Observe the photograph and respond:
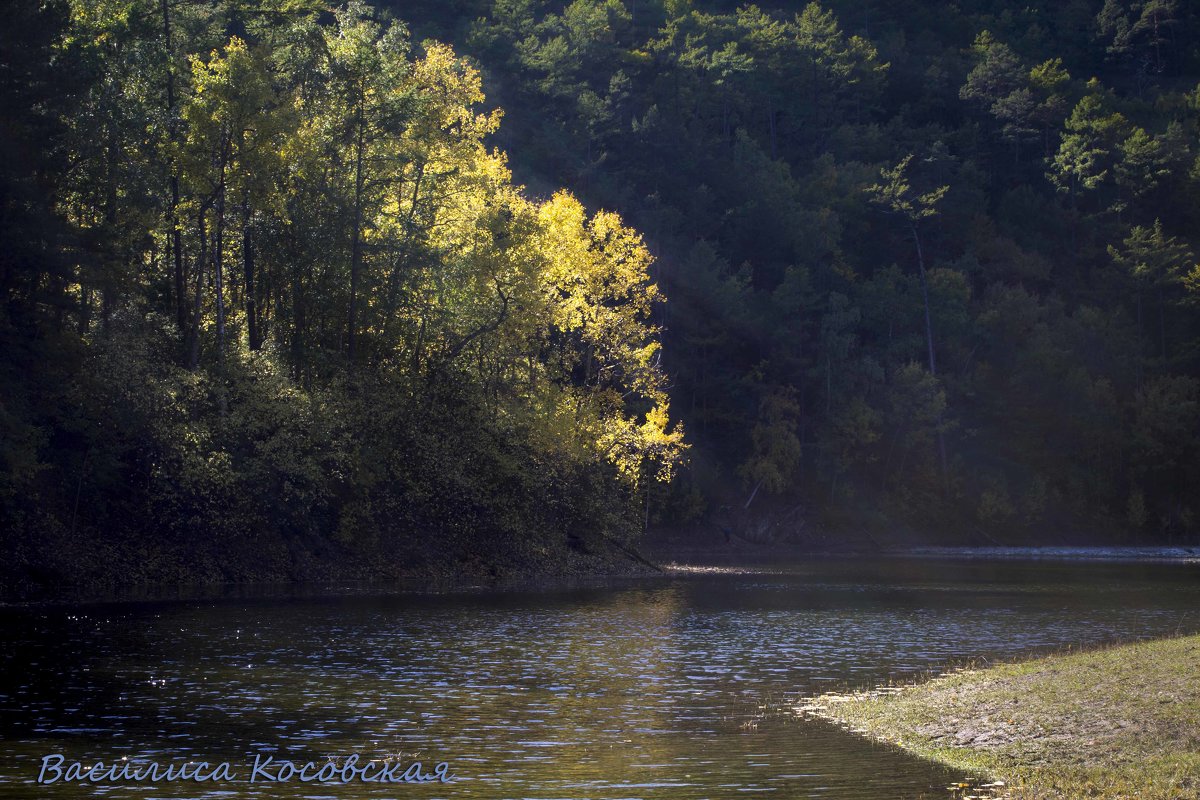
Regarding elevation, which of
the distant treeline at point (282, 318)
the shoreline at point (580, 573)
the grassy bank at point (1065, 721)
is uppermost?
the distant treeline at point (282, 318)

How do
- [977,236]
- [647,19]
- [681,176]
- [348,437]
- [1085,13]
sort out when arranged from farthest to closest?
[1085,13]
[647,19]
[977,236]
[681,176]
[348,437]

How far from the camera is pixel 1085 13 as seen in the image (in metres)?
158

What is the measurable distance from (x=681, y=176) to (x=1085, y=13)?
77339mm

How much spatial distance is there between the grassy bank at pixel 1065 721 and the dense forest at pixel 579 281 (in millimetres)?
30752

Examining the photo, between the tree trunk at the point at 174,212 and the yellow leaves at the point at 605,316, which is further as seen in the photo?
the yellow leaves at the point at 605,316

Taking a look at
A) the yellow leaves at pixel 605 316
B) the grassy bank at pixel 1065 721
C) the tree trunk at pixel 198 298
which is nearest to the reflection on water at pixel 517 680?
the grassy bank at pixel 1065 721


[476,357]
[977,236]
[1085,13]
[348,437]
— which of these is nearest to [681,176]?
[977,236]

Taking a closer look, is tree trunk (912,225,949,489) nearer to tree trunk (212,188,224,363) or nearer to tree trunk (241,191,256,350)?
tree trunk (241,191,256,350)

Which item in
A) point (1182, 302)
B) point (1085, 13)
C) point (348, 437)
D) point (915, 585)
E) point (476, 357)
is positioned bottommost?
point (915, 585)

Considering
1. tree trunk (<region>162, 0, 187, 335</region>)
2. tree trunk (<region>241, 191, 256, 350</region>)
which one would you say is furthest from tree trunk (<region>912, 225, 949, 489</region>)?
tree trunk (<region>162, 0, 187, 335</region>)

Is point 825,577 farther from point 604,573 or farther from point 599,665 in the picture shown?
point 599,665

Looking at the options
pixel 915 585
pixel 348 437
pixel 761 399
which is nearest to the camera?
pixel 348 437

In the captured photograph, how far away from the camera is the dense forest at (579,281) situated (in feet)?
156

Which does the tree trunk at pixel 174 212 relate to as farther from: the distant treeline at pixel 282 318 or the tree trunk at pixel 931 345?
the tree trunk at pixel 931 345
